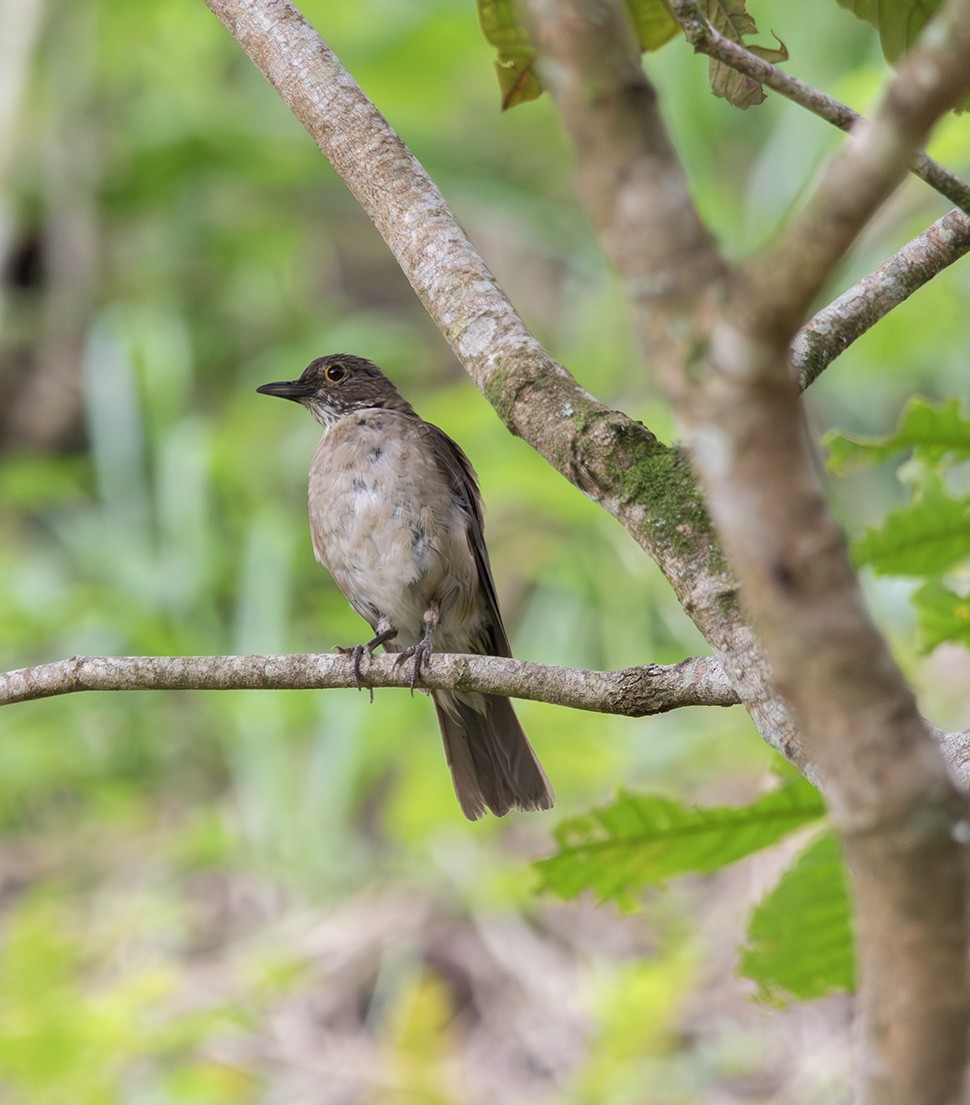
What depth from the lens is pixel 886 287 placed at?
229cm

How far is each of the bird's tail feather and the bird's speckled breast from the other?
0.32 metres

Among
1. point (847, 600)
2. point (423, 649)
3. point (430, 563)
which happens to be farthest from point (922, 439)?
point (430, 563)

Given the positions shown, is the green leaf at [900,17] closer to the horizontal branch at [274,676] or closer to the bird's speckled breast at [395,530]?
the horizontal branch at [274,676]

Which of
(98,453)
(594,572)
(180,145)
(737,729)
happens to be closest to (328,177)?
(180,145)

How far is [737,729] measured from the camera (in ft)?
21.7

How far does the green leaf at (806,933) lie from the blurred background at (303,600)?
1.60 m

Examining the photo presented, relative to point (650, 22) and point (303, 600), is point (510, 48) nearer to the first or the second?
point (650, 22)

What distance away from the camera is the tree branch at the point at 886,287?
2.23 m

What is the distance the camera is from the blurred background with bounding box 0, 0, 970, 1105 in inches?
213

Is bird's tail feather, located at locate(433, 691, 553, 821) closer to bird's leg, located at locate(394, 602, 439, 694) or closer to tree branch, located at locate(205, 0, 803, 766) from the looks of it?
bird's leg, located at locate(394, 602, 439, 694)

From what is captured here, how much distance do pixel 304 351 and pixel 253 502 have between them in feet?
4.10

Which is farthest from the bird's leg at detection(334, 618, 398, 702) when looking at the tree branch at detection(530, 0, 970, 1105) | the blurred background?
the tree branch at detection(530, 0, 970, 1105)

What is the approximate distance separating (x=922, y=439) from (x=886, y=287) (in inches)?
12.7

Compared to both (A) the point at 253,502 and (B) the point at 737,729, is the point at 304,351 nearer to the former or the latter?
(A) the point at 253,502
